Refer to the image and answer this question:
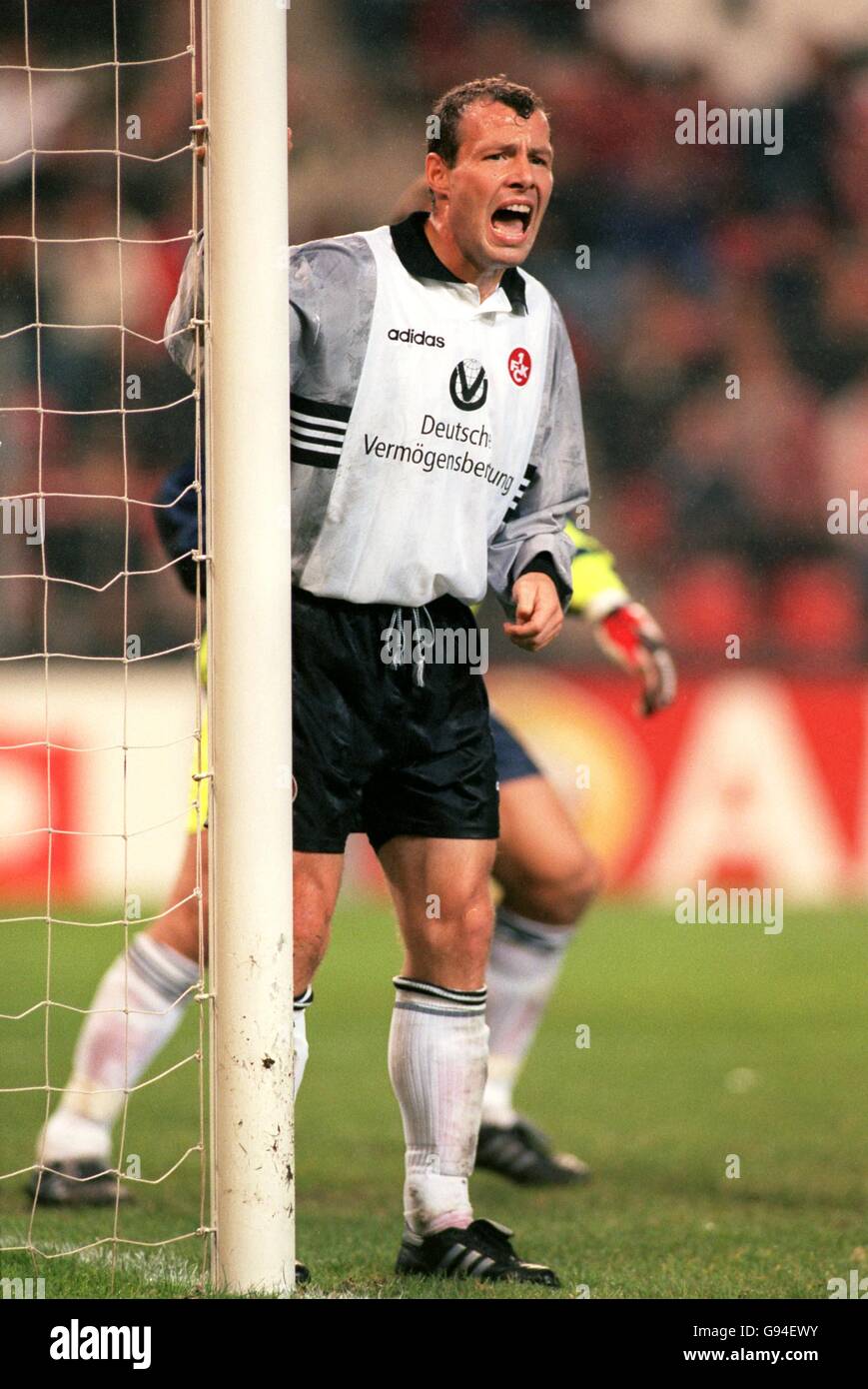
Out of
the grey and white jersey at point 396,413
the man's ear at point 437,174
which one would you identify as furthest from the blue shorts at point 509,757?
the man's ear at point 437,174

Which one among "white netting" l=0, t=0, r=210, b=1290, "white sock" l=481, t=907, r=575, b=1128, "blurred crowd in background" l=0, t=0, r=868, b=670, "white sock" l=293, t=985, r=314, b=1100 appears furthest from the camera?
"blurred crowd in background" l=0, t=0, r=868, b=670

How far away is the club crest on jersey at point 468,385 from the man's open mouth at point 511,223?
196mm

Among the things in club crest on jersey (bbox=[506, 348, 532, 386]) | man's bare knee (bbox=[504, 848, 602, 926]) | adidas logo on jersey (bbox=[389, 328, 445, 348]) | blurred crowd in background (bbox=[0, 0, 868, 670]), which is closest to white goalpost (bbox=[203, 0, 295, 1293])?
adidas logo on jersey (bbox=[389, 328, 445, 348])

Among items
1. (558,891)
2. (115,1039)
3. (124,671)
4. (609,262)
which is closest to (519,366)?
(124,671)

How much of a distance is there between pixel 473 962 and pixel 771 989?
4184 millimetres

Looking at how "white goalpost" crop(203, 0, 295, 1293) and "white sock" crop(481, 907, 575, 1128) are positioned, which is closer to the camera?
"white goalpost" crop(203, 0, 295, 1293)

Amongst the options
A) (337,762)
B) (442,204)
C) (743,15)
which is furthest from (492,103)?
(743,15)

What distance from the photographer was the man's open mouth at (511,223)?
296 centimetres

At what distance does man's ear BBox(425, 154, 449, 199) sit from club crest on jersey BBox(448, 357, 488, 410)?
0.91 ft

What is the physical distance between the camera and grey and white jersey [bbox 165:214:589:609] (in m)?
2.93

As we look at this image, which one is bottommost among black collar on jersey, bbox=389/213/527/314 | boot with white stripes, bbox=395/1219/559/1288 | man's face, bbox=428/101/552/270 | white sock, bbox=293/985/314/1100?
boot with white stripes, bbox=395/1219/559/1288

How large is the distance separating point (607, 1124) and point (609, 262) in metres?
7.24

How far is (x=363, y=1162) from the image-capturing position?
Result: 4.32m

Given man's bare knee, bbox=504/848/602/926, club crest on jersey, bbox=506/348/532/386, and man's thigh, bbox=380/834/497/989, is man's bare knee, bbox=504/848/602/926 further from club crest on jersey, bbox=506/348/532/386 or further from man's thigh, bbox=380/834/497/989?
club crest on jersey, bbox=506/348/532/386
